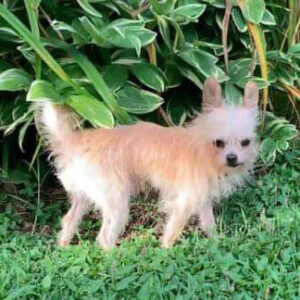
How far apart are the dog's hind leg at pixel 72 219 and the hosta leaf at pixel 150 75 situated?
0.87 m

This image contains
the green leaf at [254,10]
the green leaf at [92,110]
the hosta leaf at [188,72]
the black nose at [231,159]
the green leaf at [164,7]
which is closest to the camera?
the black nose at [231,159]

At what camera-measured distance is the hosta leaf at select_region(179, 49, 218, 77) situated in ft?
17.1

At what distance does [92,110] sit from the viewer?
184 inches

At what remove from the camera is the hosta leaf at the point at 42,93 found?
15.0 feet

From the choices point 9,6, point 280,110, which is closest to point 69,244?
point 9,6

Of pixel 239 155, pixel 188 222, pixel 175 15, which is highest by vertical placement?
pixel 175 15

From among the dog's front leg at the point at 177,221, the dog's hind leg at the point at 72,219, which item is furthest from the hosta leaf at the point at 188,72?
the dog's hind leg at the point at 72,219

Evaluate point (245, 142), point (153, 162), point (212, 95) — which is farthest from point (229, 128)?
point (153, 162)

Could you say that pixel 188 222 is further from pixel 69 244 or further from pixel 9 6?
pixel 9 6

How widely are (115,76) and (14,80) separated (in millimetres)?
663

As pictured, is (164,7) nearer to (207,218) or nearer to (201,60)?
(201,60)

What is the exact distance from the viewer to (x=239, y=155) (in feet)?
14.9

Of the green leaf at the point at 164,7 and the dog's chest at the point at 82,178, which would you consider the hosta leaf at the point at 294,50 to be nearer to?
the green leaf at the point at 164,7

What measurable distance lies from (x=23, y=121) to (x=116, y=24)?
907 mm
